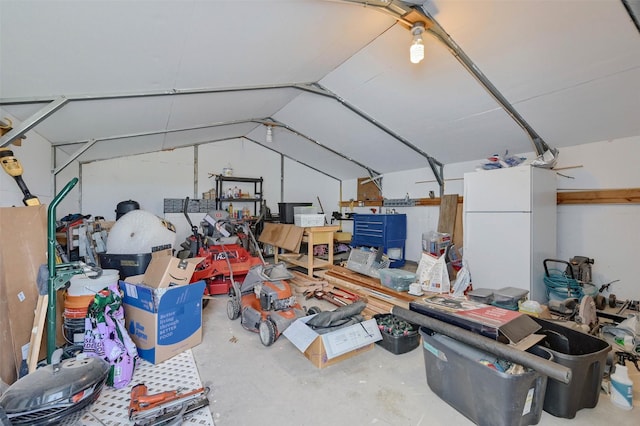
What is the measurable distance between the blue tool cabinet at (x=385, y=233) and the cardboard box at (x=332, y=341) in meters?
2.70

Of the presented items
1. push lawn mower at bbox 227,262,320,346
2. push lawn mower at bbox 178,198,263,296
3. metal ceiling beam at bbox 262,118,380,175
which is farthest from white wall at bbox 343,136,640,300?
push lawn mower at bbox 178,198,263,296

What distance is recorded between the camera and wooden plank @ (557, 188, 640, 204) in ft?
9.56

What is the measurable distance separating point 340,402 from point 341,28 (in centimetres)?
284

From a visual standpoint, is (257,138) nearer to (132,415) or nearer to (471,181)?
(471,181)

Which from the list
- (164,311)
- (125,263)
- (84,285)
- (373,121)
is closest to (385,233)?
(373,121)

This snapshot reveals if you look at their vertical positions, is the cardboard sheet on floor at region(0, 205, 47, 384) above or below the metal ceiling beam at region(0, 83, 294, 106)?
below

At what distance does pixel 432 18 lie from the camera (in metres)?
2.15

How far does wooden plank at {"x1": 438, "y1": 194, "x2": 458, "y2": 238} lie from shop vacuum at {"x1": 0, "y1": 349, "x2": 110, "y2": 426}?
4.62 m

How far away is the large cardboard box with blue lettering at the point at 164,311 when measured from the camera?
2047 mm

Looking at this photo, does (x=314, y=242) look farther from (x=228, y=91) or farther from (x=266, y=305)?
(x=228, y=91)

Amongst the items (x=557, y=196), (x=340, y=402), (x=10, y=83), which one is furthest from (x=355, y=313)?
(x=557, y=196)

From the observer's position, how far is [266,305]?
2.67 meters

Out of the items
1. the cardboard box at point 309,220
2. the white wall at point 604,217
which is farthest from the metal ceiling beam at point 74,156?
the white wall at point 604,217

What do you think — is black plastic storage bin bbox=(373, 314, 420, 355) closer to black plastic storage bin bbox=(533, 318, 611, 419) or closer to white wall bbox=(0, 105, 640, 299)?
black plastic storage bin bbox=(533, 318, 611, 419)
